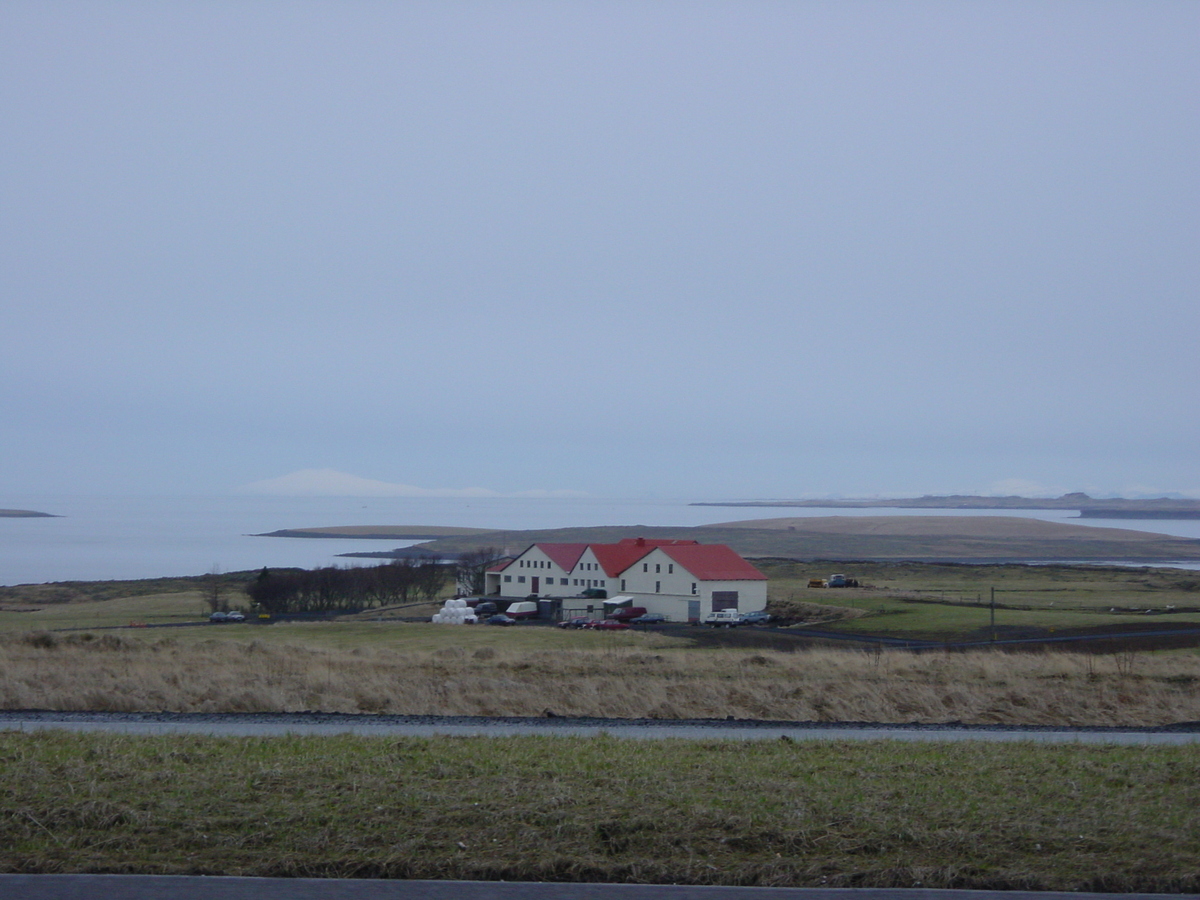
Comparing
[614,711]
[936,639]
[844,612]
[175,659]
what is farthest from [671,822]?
[844,612]

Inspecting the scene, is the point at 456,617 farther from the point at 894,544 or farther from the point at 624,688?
the point at 894,544

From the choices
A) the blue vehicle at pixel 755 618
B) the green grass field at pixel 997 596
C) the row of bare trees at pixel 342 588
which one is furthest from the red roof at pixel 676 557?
the row of bare trees at pixel 342 588

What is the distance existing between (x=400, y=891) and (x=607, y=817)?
1807mm

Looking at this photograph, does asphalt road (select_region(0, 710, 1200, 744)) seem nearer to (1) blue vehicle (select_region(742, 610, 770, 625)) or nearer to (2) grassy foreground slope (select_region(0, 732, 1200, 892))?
(2) grassy foreground slope (select_region(0, 732, 1200, 892))

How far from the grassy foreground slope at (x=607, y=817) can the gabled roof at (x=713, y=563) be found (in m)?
48.2

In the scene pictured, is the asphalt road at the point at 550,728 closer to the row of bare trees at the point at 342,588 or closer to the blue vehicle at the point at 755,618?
the blue vehicle at the point at 755,618

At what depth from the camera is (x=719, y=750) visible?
422 inches

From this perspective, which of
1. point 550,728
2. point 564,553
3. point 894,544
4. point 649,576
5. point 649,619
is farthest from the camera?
point 894,544

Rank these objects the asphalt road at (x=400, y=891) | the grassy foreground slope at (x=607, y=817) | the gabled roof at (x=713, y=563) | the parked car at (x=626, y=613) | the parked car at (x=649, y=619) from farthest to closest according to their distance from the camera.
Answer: the gabled roof at (x=713, y=563) → the parked car at (x=626, y=613) → the parked car at (x=649, y=619) → the grassy foreground slope at (x=607, y=817) → the asphalt road at (x=400, y=891)

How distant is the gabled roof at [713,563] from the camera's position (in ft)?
191

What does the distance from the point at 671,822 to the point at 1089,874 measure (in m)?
2.69

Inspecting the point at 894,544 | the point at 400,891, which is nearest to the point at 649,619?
the point at 400,891

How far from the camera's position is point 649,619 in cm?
5691

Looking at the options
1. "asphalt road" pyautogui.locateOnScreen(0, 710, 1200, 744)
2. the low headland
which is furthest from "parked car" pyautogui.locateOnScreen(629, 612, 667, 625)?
the low headland
